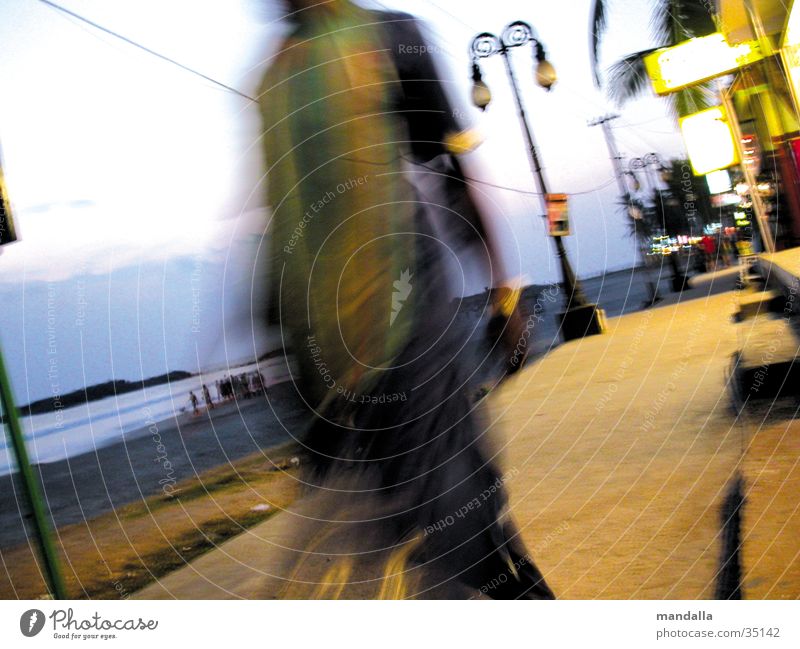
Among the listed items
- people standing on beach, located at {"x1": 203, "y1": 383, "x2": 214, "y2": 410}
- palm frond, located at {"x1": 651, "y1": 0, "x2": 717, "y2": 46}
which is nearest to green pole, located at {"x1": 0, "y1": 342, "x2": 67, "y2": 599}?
people standing on beach, located at {"x1": 203, "y1": 383, "x2": 214, "y2": 410}

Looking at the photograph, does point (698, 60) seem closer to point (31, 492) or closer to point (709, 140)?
point (709, 140)

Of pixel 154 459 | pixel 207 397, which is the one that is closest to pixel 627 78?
pixel 207 397

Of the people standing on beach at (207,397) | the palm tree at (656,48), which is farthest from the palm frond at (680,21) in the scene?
the people standing on beach at (207,397)

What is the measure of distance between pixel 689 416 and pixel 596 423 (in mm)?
135

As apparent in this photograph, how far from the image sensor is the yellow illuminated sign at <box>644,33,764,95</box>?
110cm

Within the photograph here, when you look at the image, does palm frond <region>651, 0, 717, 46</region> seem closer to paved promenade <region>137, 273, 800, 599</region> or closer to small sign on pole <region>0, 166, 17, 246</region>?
paved promenade <region>137, 273, 800, 599</region>

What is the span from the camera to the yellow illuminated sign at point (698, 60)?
1.10 metres

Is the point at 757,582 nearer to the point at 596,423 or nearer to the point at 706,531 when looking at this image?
the point at 706,531

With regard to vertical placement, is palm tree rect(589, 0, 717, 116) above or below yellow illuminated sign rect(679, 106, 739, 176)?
above

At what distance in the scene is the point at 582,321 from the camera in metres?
1.18

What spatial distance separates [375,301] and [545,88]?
369 millimetres

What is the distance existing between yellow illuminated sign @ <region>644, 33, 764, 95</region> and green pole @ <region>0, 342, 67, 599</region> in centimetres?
111

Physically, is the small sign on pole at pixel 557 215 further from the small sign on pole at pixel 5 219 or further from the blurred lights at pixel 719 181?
the small sign on pole at pixel 5 219
